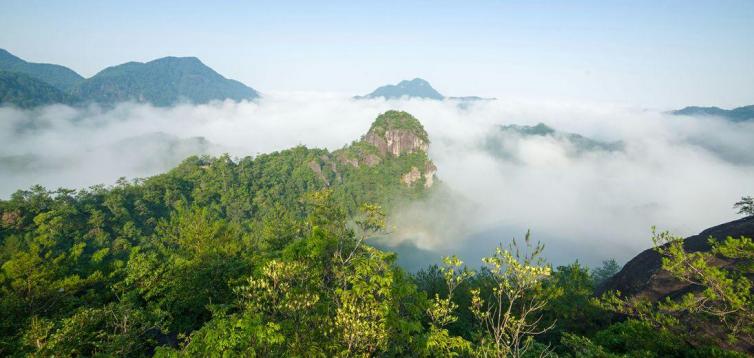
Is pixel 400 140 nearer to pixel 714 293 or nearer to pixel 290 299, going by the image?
pixel 714 293

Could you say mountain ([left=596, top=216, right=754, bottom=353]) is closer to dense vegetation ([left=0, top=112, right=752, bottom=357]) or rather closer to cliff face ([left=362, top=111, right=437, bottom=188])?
dense vegetation ([left=0, top=112, right=752, bottom=357])

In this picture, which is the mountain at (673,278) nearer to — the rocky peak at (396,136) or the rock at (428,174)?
the rock at (428,174)

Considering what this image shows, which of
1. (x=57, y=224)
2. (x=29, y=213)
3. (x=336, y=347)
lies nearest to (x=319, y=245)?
(x=336, y=347)

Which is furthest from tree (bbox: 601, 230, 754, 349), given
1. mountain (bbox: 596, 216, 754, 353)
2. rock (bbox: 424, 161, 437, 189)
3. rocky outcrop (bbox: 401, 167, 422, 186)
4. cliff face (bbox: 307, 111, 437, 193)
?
rock (bbox: 424, 161, 437, 189)

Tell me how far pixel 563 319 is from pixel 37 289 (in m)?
40.8

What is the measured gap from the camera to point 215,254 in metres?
29.5

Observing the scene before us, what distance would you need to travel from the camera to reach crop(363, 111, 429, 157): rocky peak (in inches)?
6009

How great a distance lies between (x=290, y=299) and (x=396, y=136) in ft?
474

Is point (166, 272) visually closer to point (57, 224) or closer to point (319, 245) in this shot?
point (319, 245)

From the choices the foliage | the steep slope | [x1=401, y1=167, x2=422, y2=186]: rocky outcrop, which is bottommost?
[x1=401, y1=167, x2=422, y2=186]: rocky outcrop

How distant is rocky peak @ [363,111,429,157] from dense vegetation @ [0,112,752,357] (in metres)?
102

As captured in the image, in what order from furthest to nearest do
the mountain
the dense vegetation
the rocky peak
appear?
1. the rocky peak
2. the mountain
3. the dense vegetation

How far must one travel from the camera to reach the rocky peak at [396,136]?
15262cm

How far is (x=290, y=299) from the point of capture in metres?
10.3
